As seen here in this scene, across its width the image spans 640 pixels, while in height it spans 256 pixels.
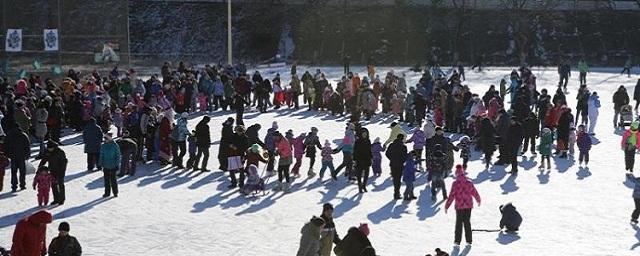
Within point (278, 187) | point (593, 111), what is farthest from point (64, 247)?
point (593, 111)

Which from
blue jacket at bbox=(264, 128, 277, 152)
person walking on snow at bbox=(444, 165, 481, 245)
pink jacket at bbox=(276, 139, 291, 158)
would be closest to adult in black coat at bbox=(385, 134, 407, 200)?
pink jacket at bbox=(276, 139, 291, 158)

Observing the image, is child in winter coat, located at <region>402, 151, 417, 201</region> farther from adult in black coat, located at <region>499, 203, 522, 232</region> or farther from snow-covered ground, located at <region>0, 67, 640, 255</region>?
adult in black coat, located at <region>499, 203, 522, 232</region>

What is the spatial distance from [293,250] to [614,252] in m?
4.84

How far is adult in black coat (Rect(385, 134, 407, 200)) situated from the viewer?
18781 millimetres

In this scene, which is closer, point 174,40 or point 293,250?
point 293,250

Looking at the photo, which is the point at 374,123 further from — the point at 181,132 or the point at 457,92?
the point at 181,132

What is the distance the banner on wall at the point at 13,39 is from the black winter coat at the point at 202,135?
696 inches

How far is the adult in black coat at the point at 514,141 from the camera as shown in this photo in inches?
864

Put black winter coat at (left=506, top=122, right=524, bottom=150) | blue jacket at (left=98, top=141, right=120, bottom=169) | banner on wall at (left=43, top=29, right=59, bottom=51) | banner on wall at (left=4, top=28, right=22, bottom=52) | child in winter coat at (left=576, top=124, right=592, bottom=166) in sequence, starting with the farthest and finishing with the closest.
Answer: banner on wall at (left=43, top=29, right=59, bottom=51)
banner on wall at (left=4, top=28, right=22, bottom=52)
child in winter coat at (left=576, top=124, right=592, bottom=166)
black winter coat at (left=506, top=122, right=524, bottom=150)
blue jacket at (left=98, top=141, right=120, bottom=169)

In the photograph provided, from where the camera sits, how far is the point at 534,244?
631 inches

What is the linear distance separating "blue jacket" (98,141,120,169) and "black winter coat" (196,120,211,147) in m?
2.69

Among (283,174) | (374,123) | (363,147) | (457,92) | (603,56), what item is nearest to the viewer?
(363,147)

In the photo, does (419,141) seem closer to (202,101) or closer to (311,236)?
(311,236)

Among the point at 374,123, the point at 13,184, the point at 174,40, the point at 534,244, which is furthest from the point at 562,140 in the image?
the point at 174,40
